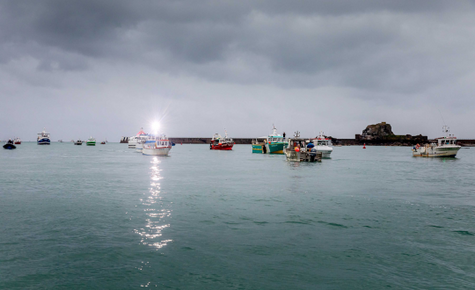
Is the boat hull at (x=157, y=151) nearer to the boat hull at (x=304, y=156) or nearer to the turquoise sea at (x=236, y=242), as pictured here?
the boat hull at (x=304, y=156)

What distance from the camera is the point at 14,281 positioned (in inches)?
324

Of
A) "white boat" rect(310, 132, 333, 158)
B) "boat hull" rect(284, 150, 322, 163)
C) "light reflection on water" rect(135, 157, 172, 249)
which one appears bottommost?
"light reflection on water" rect(135, 157, 172, 249)

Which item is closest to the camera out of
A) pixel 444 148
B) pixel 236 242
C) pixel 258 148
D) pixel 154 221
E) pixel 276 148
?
pixel 236 242

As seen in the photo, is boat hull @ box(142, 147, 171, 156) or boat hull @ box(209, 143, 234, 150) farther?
boat hull @ box(209, 143, 234, 150)

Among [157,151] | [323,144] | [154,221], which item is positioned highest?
[323,144]

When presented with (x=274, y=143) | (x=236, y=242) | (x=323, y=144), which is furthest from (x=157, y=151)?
(x=236, y=242)

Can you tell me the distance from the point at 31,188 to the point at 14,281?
20.5 m

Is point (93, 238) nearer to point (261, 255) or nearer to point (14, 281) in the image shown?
point (14, 281)

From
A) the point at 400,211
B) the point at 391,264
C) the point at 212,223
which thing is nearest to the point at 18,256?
the point at 212,223

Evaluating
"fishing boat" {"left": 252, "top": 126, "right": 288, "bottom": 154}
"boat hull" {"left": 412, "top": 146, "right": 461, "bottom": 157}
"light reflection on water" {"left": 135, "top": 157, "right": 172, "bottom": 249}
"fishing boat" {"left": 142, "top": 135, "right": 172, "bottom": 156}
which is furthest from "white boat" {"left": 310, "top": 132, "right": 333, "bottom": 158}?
"light reflection on water" {"left": 135, "top": 157, "right": 172, "bottom": 249}

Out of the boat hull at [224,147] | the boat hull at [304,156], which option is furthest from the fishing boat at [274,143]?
the boat hull at [304,156]

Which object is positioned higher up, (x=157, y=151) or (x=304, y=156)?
(x=157, y=151)

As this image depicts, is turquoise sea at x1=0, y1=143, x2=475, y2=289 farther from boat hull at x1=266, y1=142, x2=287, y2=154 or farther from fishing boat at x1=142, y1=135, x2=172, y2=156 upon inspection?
boat hull at x1=266, y1=142, x2=287, y2=154

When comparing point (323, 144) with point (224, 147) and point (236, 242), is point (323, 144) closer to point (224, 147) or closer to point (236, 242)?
point (224, 147)
